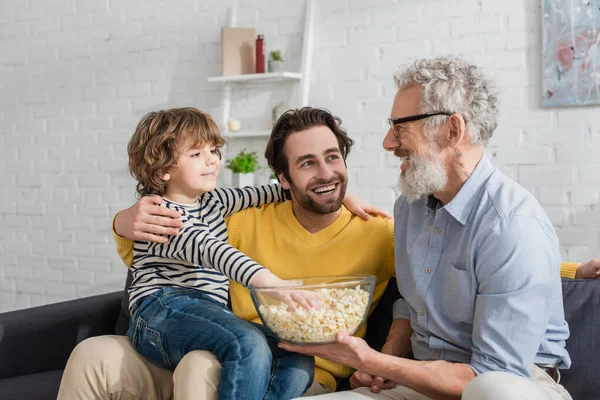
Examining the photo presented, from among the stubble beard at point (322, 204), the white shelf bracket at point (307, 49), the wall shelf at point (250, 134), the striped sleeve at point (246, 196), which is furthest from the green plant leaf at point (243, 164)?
the stubble beard at point (322, 204)

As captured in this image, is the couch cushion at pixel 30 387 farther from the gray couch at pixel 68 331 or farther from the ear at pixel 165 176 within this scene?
the ear at pixel 165 176

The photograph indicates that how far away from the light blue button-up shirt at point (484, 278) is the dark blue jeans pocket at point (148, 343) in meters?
0.65

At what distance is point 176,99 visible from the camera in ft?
15.0

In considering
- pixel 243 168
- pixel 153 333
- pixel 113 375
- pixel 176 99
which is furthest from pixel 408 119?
pixel 176 99

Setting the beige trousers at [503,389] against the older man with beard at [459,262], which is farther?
the older man with beard at [459,262]

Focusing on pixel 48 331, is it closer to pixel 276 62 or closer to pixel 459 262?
pixel 459 262

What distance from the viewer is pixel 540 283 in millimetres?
1732

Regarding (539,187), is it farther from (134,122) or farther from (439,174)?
(134,122)

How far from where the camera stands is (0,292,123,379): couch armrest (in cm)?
258

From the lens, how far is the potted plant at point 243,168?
4.11 metres

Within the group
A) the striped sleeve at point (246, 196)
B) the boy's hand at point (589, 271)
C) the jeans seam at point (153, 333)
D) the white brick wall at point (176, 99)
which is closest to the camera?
the jeans seam at point (153, 333)

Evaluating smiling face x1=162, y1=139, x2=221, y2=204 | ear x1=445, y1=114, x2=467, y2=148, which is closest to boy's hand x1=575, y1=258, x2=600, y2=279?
ear x1=445, y1=114, x2=467, y2=148

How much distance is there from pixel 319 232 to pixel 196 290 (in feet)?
1.32

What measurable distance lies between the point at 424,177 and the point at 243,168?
89.7 inches
